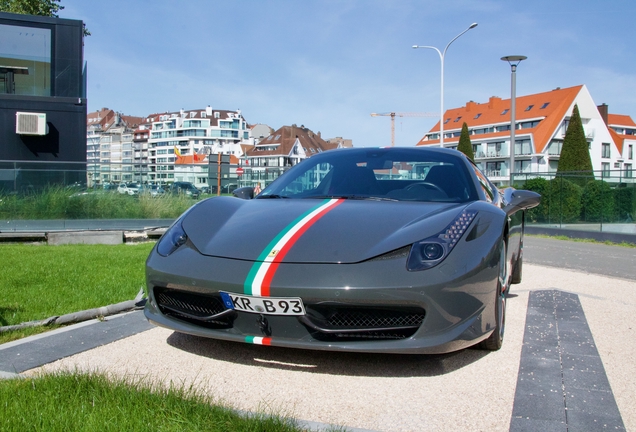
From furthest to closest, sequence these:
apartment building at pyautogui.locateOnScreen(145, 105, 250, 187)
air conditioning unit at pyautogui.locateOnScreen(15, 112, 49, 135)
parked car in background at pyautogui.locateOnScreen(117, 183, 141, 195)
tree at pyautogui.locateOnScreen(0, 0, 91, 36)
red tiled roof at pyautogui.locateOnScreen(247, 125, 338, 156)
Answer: apartment building at pyautogui.locateOnScreen(145, 105, 250, 187), red tiled roof at pyautogui.locateOnScreen(247, 125, 338, 156), tree at pyautogui.locateOnScreen(0, 0, 91, 36), air conditioning unit at pyautogui.locateOnScreen(15, 112, 49, 135), parked car in background at pyautogui.locateOnScreen(117, 183, 141, 195)

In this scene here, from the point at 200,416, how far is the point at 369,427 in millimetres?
664

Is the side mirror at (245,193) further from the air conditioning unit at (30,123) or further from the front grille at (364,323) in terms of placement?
the air conditioning unit at (30,123)

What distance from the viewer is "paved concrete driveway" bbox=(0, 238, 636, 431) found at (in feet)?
8.12

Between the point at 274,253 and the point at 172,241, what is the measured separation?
29.0 inches

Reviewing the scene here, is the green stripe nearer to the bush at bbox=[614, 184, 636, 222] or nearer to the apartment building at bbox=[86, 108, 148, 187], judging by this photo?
the bush at bbox=[614, 184, 636, 222]

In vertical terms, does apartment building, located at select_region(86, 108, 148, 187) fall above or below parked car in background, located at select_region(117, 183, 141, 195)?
above

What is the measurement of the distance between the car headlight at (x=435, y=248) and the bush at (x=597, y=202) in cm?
1429

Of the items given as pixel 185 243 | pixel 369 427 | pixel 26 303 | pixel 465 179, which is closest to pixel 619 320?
pixel 465 179

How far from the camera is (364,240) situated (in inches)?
119

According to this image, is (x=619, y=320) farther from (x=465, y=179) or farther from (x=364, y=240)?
(x=364, y=240)

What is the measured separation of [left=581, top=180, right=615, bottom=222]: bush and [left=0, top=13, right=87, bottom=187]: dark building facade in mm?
15703

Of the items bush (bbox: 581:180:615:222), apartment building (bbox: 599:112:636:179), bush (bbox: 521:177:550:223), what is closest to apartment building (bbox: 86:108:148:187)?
apartment building (bbox: 599:112:636:179)

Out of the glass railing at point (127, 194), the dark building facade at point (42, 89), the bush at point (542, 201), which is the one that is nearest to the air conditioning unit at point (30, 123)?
the dark building facade at point (42, 89)

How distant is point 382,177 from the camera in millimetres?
4211
